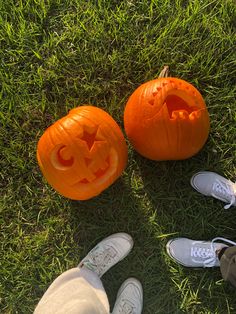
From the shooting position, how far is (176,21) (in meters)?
2.74

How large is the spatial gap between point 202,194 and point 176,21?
1.10 metres

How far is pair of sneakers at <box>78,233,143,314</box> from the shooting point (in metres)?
2.55

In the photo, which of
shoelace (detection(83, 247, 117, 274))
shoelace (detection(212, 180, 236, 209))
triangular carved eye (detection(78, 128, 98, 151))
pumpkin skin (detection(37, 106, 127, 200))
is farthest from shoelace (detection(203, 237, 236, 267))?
triangular carved eye (detection(78, 128, 98, 151))

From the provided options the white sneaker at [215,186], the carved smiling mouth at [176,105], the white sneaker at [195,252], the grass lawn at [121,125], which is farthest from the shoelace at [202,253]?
the carved smiling mouth at [176,105]

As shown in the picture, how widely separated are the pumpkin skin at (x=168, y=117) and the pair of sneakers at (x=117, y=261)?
622 mm

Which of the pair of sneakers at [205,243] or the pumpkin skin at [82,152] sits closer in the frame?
the pumpkin skin at [82,152]

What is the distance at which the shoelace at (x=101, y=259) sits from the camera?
8.48 ft

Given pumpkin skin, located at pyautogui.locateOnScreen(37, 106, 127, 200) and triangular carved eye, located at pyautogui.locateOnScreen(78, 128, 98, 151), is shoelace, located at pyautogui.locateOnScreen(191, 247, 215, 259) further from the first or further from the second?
triangular carved eye, located at pyautogui.locateOnScreen(78, 128, 98, 151)

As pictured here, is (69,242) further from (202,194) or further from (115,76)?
(115,76)

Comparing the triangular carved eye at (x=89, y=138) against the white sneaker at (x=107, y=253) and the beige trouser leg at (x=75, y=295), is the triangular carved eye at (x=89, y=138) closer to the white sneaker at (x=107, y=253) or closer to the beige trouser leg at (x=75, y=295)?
the white sneaker at (x=107, y=253)

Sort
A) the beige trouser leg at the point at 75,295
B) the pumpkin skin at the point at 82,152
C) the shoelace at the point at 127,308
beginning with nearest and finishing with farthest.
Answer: the pumpkin skin at the point at 82,152
the beige trouser leg at the point at 75,295
the shoelace at the point at 127,308

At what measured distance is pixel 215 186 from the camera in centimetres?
261

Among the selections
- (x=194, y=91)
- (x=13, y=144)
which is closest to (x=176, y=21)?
(x=194, y=91)

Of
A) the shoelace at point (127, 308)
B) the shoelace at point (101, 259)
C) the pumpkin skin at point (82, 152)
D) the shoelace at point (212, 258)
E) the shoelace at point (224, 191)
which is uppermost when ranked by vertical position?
the pumpkin skin at point (82, 152)
